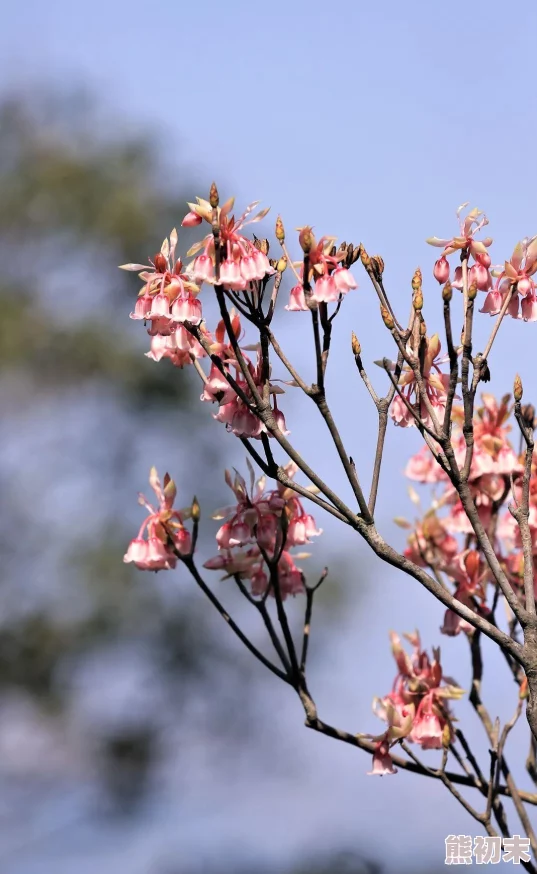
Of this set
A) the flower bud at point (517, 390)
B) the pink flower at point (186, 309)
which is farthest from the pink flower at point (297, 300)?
the flower bud at point (517, 390)

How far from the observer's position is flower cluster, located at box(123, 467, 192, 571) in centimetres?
139

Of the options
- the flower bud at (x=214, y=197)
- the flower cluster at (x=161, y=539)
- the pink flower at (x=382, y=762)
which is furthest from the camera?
the flower cluster at (x=161, y=539)

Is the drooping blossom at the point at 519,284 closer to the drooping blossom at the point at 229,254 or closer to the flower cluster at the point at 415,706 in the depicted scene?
the drooping blossom at the point at 229,254

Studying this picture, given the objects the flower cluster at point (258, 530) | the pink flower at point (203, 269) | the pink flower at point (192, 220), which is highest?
the pink flower at point (192, 220)

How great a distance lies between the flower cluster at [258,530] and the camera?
133cm

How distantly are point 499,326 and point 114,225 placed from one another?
5.64m

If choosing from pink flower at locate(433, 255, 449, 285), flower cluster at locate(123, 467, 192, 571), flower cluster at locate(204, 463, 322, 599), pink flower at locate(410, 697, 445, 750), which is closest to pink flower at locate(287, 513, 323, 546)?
flower cluster at locate(204, 463, 322, 599)

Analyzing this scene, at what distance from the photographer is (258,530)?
4.43 feet

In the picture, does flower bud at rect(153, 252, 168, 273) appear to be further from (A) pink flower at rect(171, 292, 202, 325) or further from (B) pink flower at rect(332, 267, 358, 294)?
(B) pink flower at rect(332, 267, 358, 294)

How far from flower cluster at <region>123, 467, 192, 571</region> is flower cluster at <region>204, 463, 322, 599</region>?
0.05m

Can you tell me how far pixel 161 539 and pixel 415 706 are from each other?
0.41 metres

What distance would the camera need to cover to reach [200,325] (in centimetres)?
118

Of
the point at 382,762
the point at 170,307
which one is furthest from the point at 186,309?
the point at 382,762

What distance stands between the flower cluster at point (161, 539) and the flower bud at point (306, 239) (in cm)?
43
